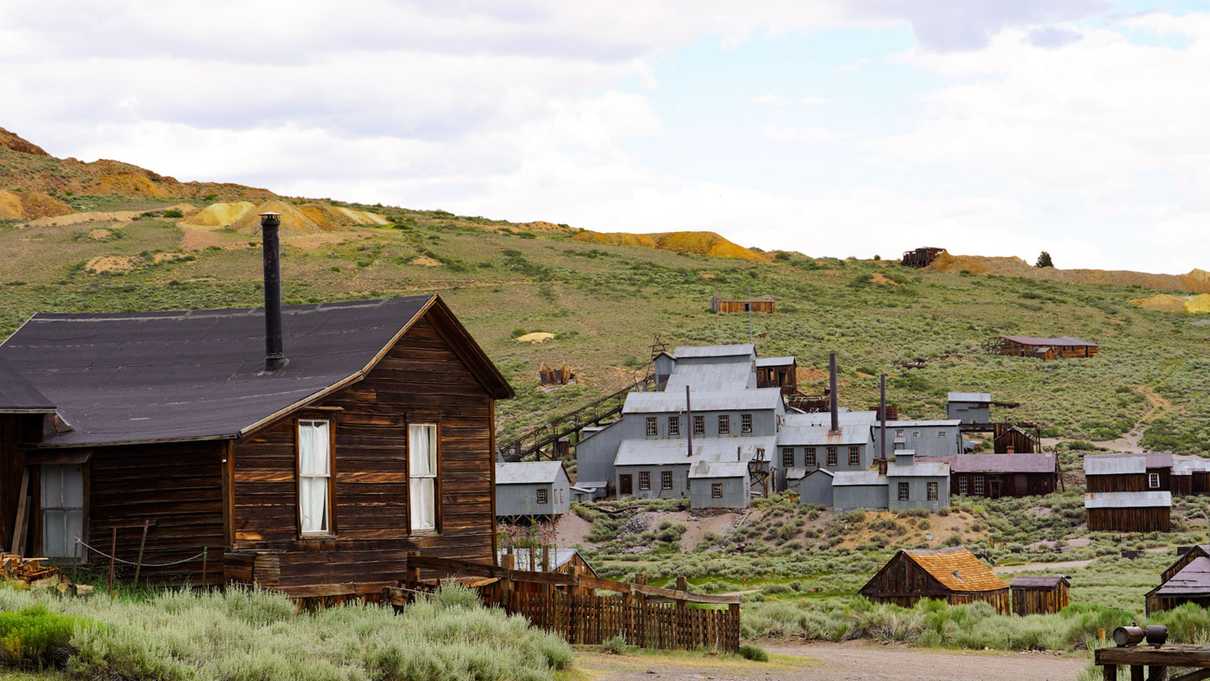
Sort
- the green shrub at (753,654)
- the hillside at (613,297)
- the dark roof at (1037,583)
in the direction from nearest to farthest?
the green shrub at (753,654) < the dark roof at (1037,583) < the hillside at (613,297)

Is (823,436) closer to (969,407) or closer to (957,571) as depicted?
(969,407)

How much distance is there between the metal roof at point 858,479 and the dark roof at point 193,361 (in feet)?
141

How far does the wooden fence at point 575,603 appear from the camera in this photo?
2270 centimetres

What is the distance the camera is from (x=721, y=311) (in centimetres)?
11306

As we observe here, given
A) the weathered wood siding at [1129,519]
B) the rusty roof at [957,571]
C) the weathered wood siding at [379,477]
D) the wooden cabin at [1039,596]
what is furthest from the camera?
the weathered wood siding at [1129,519]

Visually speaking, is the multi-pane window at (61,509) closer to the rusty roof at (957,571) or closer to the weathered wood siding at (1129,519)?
the rusty roof at (957,571)

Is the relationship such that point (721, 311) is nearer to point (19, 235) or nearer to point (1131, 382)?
point (1131, 382)

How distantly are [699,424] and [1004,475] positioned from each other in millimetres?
13469

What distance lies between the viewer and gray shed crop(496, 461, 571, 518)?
220ft

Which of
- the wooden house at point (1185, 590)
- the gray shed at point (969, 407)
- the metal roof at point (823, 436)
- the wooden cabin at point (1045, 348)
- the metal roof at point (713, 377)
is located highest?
the wooden cabin at point (1045, 348)

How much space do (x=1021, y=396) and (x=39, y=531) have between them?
7468 centimetres

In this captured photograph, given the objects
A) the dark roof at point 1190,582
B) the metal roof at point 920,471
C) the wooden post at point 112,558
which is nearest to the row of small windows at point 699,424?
the metal roof at point 920,471

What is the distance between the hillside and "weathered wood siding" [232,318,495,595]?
57409 millimetres

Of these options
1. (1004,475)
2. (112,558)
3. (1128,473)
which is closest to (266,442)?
(112,558)
